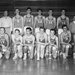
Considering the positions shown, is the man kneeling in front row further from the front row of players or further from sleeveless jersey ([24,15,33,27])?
sleeveless jersey ([24,15,33,27])

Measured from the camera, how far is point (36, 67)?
441 cm

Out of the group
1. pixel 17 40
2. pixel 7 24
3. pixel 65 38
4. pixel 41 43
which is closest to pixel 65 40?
pixel 65 38

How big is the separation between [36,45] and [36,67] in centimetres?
126

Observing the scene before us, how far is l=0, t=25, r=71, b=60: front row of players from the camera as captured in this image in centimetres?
540

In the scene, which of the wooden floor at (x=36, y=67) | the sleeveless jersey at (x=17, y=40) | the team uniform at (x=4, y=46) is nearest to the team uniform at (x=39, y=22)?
the sleeveless jersey at (x=17, y=40)

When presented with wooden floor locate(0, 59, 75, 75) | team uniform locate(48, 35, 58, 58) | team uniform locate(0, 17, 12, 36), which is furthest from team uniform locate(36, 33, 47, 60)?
team uniform locate(0, 17, 12, 36)

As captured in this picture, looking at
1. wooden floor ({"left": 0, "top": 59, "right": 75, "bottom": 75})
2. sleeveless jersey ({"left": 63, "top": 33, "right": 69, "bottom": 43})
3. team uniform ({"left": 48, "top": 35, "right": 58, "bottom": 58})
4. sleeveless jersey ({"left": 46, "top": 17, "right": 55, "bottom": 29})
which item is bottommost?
wooden floor ({"left": 0, "top": 59, "right": 75, "bottom": 75})

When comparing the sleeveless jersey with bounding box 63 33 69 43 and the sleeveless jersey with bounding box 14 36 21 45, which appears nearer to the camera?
the sleeveless jersey with bounding box 14 36 21 45

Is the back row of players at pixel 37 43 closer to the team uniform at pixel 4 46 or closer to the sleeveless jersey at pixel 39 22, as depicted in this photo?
the team uniform at pixel 4 46

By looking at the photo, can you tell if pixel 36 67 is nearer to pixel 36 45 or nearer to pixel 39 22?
pixel 36 45

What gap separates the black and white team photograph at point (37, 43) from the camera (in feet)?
14.3

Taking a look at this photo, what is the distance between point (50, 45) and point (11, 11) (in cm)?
264

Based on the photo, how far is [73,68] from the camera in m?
4.33

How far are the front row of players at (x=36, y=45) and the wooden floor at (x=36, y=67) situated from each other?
34cm
